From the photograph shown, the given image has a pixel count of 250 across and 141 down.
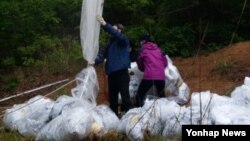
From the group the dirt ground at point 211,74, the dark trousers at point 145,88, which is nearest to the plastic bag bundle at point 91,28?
the dark trousers at point 145,88

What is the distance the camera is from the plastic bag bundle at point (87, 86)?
10.0 m

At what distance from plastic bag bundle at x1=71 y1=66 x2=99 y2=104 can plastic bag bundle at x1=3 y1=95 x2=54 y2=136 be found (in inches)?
18.8

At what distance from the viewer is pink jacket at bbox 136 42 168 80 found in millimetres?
10920

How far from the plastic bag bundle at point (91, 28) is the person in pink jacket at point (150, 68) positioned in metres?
1.18

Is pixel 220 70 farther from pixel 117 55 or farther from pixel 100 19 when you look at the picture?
pixel 100 19

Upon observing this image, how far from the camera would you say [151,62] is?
10938 millimetres

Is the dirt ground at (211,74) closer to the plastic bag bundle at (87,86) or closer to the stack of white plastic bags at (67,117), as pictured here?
the plastic bag bundle at (87,86)

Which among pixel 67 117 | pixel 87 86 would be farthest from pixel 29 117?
pixel 67 117

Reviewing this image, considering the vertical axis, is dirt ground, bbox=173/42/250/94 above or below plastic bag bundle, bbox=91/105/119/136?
above

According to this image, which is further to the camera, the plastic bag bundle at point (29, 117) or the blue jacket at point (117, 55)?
the blue jacket at point (117, 55)

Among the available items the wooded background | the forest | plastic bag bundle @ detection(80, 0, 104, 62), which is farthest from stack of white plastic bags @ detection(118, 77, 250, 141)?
the wooded background

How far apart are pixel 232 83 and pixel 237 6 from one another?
13.2 ft

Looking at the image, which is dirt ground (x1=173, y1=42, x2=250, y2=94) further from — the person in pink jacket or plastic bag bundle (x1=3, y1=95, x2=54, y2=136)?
plastic bag bundle (x1=3, y1=95, x2=54, y2=136)

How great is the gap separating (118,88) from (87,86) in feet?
1.80
